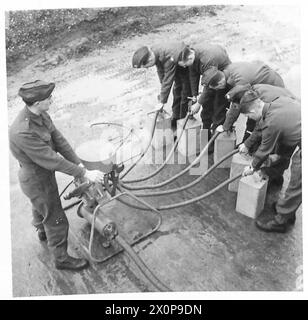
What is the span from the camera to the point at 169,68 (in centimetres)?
471

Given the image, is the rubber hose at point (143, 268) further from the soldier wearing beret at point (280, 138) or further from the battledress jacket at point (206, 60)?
the battledress jacket at point (206, 60)

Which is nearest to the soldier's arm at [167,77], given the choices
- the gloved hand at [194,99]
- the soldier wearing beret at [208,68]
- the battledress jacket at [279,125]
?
the soldier wearing beret at [208,68]

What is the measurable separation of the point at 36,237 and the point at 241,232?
6.57 feet

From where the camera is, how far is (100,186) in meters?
3.58

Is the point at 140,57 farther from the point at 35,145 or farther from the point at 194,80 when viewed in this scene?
the point at 35,145

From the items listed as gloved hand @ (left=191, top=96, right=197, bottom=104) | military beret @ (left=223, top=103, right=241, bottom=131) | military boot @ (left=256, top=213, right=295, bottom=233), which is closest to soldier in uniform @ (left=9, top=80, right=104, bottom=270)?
military beret @ (left=223, top=103, right=241, bottom=131)

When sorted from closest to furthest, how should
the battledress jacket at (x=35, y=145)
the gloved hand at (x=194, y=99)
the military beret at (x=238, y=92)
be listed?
the battledress jacket at (x=35, y=145) < the military beret at (x=238, y=92) < the gloved hand at (x=194, y=99)

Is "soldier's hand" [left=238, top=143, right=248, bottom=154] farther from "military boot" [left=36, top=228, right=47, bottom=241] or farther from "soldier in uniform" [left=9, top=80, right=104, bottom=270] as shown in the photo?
"military boot" [left=36, top=228, right=47, bottom=241]

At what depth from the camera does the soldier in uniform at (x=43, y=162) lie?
3.06m

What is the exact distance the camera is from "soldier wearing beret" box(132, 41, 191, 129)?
14.5ft

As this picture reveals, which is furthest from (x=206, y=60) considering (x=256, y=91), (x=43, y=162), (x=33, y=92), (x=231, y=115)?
(x=43, y=162)

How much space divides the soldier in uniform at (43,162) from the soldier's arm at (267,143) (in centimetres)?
142

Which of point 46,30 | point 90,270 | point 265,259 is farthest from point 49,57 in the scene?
point 265,259
